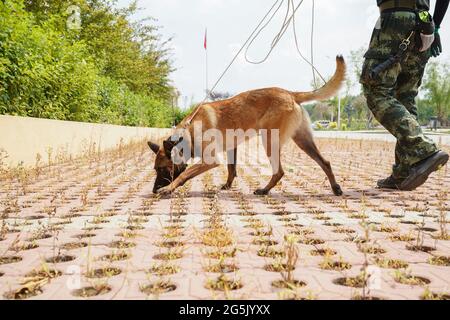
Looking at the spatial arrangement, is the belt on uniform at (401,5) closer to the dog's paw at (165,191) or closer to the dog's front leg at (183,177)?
the dog's front leg at (183,177)

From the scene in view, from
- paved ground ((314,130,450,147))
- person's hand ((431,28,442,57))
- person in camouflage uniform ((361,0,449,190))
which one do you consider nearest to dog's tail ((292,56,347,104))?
person in camouflage uniform ((361,0,449,190))

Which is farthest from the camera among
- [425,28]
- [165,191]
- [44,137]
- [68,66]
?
[68,66]

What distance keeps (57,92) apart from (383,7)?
651 cm

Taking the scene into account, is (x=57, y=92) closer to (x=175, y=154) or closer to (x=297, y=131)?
(x=175, y=154)

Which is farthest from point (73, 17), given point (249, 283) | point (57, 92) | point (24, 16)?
point (249, 283)

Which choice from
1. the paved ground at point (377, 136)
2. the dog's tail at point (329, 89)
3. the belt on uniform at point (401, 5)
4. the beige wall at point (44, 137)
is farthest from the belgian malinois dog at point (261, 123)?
the paved ground at point (377, 136)

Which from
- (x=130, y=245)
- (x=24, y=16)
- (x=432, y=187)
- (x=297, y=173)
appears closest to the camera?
(x=130, y=245)

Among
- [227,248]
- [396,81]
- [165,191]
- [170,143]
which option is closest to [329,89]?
[396,81]

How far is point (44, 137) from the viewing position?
24.7 feet

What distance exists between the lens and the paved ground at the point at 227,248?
1904mm

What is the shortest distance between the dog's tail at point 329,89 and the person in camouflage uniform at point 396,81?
0.26 m

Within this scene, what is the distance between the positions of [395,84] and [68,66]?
646 cm

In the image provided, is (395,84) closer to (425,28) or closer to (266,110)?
(425,28)

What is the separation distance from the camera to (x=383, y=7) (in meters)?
4.55
